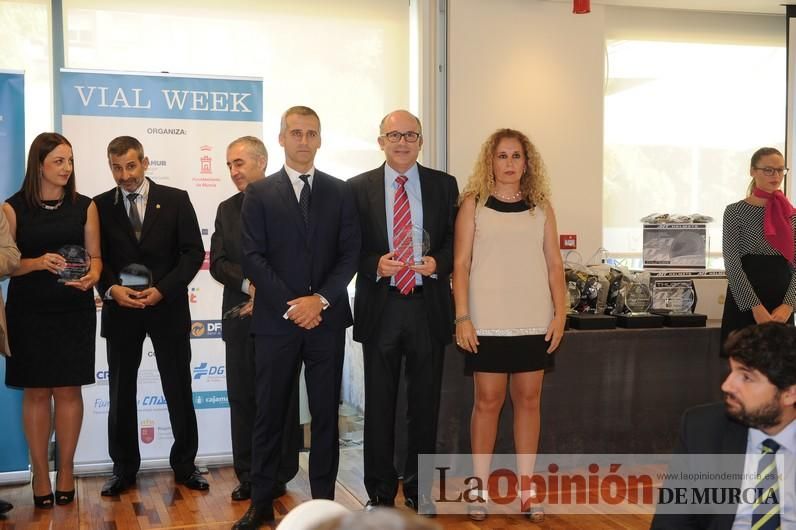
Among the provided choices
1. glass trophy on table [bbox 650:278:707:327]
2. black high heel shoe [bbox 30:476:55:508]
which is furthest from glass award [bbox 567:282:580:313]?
black high heel shoe [bbox 30:476:55:508]

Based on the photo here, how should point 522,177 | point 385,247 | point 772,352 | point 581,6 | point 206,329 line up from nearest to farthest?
point 772,352 → point 385,247 → point 522,177 → point 206,329 → point 581,6

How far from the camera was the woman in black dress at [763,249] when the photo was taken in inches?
→ 174

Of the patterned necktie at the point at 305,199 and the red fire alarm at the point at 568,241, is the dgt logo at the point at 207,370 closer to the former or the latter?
the patterned necktie at the point at 305,199

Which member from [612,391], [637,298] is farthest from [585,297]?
[612,391]

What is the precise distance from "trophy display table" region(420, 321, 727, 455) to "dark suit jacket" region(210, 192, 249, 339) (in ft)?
3.47

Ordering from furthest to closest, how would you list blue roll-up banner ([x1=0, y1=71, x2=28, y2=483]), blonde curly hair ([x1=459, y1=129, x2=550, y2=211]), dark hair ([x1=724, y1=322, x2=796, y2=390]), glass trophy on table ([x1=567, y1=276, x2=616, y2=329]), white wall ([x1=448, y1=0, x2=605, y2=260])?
white wall ([x1=448, y1=0, x2=605, y2=260]) → glass trophy on table ([x1=567, y1=276, x2=616, y2=329]) → blue roll-up banner ([x1=0, y1=71, x2=28, y2=483]) → blonde curly hair ([x1=459, y1=129, x2=550, y2=211]) → dark hair ([x1=724, y1=322, x2=796, y2=390])

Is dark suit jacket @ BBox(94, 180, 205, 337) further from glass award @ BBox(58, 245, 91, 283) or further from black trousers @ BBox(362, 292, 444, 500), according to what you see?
black trousers @ BBox(362, 292, 444, 500)

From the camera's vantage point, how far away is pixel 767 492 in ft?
6.52

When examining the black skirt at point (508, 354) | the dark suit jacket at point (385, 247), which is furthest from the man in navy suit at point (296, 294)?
the black skirt at point (508, 354)

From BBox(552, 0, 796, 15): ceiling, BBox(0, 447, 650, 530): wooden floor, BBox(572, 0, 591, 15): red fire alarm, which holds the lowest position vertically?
BBox(0, 447, 650, 530): wooden floor

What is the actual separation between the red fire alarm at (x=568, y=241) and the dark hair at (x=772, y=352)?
4.05 metres

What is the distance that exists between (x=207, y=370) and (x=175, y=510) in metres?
0.99

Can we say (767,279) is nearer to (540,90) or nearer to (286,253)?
(540,90)

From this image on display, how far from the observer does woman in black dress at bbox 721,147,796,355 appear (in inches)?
174
